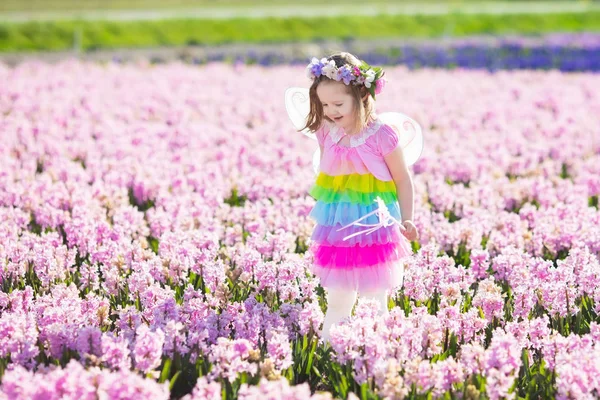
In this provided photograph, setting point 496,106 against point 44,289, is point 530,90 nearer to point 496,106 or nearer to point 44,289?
point 496,106

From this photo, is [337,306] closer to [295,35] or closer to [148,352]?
[148,352]

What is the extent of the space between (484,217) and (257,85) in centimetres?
890

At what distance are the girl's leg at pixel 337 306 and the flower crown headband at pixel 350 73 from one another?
3.79ft

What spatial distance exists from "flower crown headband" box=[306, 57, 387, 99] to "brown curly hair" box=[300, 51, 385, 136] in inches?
1.3

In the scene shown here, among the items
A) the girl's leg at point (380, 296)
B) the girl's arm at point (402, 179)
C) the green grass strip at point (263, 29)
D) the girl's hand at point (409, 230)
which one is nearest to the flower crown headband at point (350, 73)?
the girl's arm at point (402, 179)

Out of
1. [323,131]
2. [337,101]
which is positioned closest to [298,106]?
[323,131]

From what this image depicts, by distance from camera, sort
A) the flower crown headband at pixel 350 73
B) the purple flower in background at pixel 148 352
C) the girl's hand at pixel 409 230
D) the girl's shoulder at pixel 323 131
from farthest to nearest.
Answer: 1. the girl's shoulder at pixel 323 131
2. the girl's hand at pixel 409 230
3. the flower crown headband at pixel 350 73
4. the purple flower in background at pixel 148 352

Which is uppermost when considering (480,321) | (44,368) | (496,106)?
(496,106)

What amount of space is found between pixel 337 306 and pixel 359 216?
1.85 feet

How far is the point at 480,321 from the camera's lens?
4.70m

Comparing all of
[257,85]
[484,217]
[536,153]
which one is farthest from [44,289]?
[257,85]

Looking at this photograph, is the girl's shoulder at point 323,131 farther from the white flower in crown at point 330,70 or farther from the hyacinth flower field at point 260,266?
the hyacinth flower field at point 260,266

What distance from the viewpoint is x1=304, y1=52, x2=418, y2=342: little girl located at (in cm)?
460

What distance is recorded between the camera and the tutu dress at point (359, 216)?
462 centimetres
